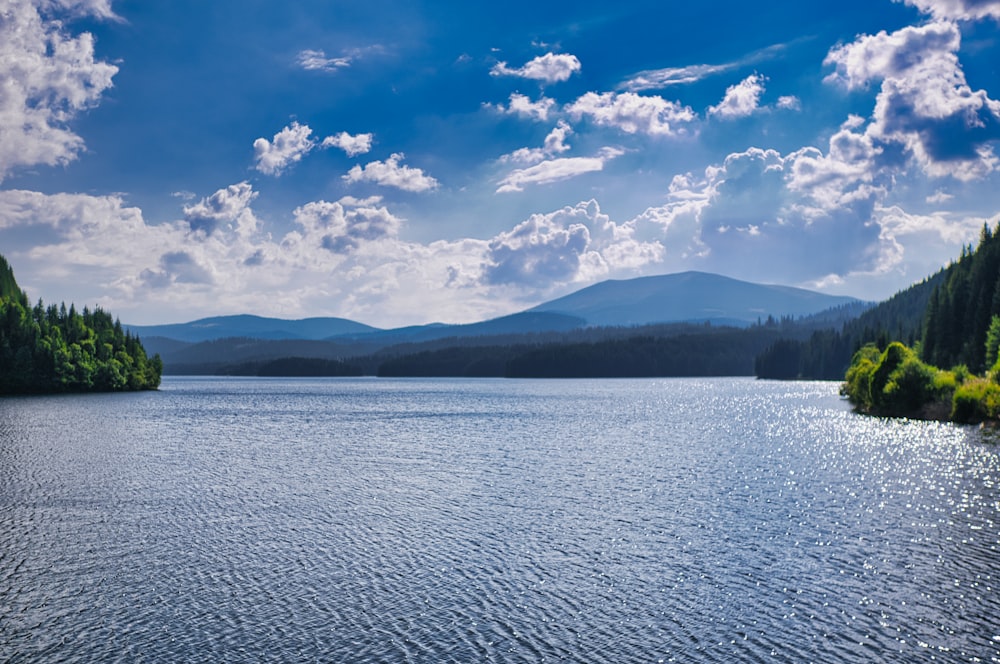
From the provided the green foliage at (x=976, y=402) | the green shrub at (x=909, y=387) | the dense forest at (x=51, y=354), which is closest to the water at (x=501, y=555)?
the green foliage at (x=976, y=402)

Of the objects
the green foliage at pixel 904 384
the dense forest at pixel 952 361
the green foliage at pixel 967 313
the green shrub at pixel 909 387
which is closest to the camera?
the dense forest at pixel 952 361

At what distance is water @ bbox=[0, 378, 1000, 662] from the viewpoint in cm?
2073

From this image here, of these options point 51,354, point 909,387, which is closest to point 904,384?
point 909,387

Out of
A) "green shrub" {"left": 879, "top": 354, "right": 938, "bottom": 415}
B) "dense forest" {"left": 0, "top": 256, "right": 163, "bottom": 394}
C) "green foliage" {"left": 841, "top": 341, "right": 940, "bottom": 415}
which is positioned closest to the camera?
"green foliage" {"left": 841, "top": 341, "right": 940, "bottom": 415}

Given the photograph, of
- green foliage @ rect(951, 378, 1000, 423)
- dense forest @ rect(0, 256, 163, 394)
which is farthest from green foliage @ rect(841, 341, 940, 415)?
dense forest @ rect(0, 256, 163, 394)

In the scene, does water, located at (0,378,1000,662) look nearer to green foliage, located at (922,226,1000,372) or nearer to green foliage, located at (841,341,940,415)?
green foliage, located at (841,341,940,415)

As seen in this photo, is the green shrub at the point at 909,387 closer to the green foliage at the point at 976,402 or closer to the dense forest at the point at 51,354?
the green foliage at the point at 976,402

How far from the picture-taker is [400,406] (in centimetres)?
13650

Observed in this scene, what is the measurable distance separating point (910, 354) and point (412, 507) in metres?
83.6

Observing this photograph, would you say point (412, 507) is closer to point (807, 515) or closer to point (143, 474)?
point (807, 515)

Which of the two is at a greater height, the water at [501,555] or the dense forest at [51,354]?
the dense forest at [51,354]

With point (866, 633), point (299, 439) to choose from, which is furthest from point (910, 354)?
point (866, 633)

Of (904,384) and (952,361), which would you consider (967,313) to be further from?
(904,384)

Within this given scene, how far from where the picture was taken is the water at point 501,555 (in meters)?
20.7
